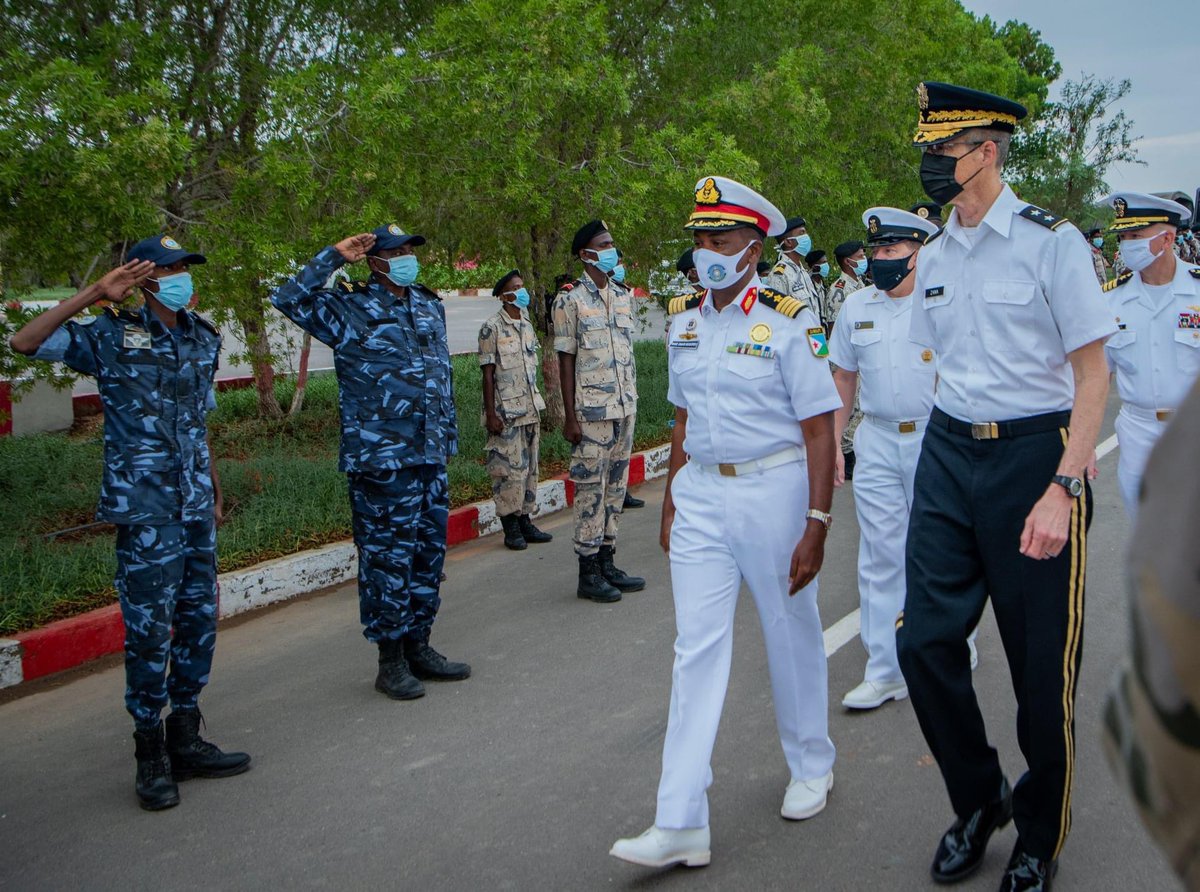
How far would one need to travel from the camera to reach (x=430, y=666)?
17.8ft

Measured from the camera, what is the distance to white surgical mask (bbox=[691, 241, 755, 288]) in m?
3.80

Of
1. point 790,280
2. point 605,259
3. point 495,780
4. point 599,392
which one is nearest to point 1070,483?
point 495,780

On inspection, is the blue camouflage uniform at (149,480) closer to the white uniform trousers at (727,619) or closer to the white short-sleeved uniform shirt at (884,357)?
the white uniform trousers at (727,619)

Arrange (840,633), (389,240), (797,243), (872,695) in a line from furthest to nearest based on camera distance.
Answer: (797,243)
(840,633)
(389,240)
(872,695)

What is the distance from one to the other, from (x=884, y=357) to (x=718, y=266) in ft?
4.79

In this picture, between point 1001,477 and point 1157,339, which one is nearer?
point 1001,477

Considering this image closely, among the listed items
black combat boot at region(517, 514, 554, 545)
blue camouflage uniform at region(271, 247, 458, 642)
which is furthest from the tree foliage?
black combat boot at region(517, 514, 554, 545)

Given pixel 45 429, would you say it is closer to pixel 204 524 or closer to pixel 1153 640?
pixel 204 524

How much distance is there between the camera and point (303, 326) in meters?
5.21

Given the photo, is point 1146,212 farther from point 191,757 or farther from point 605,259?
point 191,757

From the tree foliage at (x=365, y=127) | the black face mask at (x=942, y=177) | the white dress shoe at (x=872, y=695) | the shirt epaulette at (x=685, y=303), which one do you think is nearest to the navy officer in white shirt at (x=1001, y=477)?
the black face mask at (x=942, y=177)

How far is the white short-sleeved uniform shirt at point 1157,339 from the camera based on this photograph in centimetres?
522

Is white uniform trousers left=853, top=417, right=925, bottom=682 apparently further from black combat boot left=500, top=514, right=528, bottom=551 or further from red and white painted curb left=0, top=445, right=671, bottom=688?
black combat boot left=500, top=514, right=528, bottom=551

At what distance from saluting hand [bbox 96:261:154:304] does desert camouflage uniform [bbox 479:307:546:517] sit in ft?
13.2
